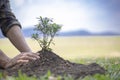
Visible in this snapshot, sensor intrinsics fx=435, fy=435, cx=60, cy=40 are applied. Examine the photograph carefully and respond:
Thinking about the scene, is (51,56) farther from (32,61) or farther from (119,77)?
(119,77)

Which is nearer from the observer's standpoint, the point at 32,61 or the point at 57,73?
the point at 57,73

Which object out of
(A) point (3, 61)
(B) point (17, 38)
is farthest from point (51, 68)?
(B) point (17, 38)

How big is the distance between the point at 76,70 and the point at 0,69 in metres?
1.04

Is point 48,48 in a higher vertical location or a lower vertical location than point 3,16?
lower

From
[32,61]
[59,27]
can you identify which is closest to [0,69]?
[32,61]

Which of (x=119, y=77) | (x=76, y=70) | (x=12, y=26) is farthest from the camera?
(x=12, y=26)

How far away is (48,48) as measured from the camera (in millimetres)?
5344

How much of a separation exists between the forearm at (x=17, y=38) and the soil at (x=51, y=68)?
0.60m

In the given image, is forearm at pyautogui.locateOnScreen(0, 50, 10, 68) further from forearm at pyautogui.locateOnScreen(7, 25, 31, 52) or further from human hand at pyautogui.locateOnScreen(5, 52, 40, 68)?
forearm at pyautogui.locateOnScreen(7, 25, 31, 52)

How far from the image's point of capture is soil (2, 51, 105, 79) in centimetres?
461

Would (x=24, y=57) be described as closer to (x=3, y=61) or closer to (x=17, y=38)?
Result: (x=3, y=61)

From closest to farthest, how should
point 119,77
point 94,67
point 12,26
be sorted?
point 119,77, point 94,67, point 12,26

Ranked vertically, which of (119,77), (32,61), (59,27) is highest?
(59,27)

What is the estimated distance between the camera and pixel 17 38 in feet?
19.2
